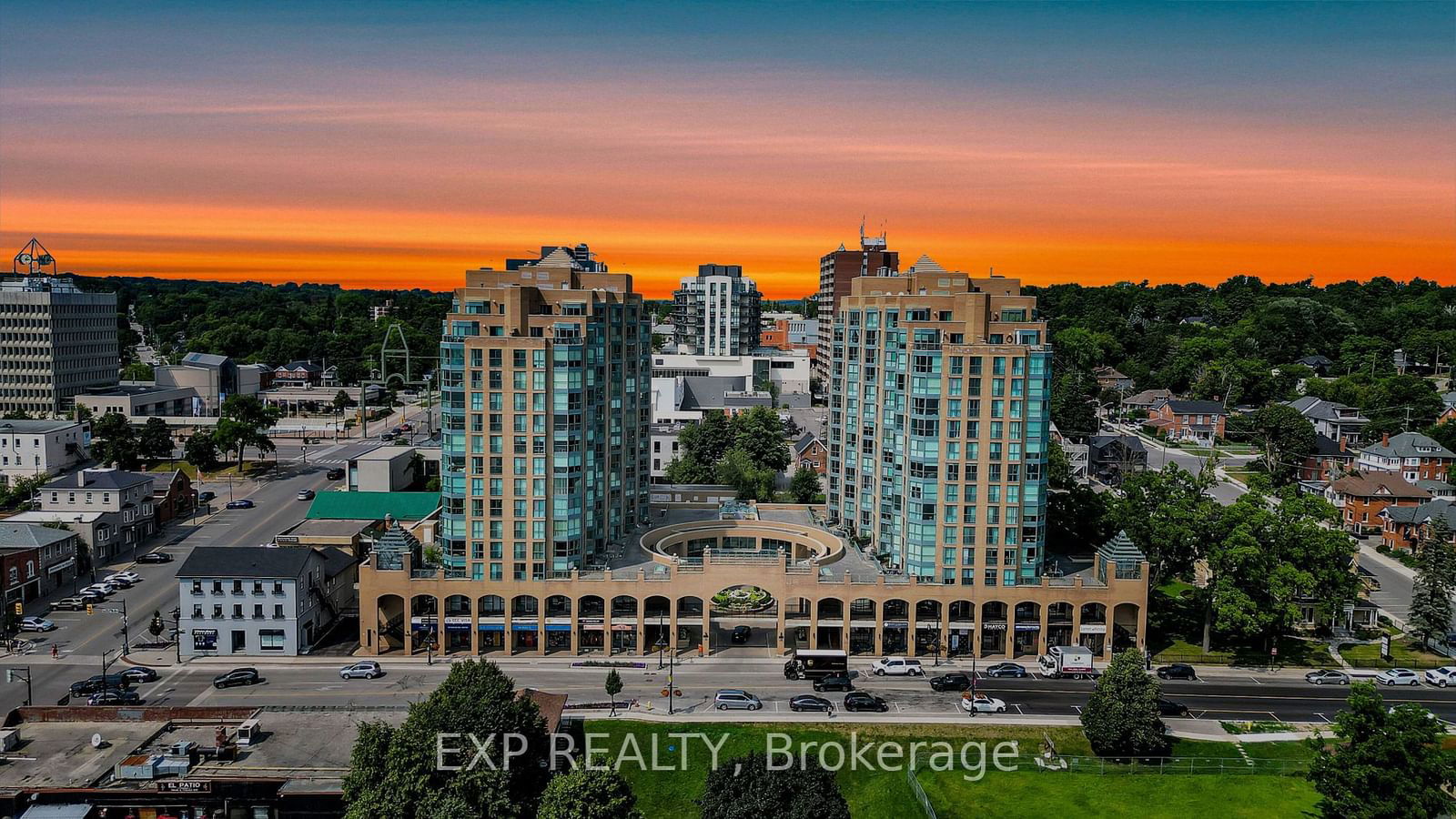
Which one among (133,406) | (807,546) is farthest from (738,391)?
(133,406)

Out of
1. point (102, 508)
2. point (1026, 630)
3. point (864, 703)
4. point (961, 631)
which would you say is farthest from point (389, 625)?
point (1026, 630)

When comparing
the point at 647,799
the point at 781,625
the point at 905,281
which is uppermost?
the point at 905,281

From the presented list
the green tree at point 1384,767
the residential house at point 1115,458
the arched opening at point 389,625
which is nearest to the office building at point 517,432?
the arched opening at point 389,625

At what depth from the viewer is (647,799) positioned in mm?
61188

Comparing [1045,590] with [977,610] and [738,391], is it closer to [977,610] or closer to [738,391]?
[977,610]

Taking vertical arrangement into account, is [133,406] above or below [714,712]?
above

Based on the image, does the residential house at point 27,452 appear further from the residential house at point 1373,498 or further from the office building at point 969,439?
the residential house at point 1373,498

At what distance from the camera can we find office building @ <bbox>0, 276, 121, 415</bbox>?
541 ft

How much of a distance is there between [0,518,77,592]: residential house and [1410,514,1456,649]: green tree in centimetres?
11520

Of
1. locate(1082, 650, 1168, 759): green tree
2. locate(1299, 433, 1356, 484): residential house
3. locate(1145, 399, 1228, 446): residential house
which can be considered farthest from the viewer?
locate(1145, 399, 1228, 446): residential house

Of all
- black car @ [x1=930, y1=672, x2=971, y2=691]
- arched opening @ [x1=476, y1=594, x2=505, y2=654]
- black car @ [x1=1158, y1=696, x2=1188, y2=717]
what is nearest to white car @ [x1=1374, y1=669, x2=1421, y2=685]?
black car @ [x1=1158, y1=696, x2=1188, y2=717]

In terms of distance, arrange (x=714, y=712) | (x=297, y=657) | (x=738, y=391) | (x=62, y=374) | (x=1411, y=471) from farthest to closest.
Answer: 1. (x=738, y=391)
2. (x=62, y=374)
3. (x=1411, y=471)
4. (x=297, y=657)
5. (x=714, y=712)

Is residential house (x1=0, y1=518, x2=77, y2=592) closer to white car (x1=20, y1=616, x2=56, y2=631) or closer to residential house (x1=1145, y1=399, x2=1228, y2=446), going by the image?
white car (x1=20, y1=616, x2=56, y2=631)

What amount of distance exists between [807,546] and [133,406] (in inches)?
5112
